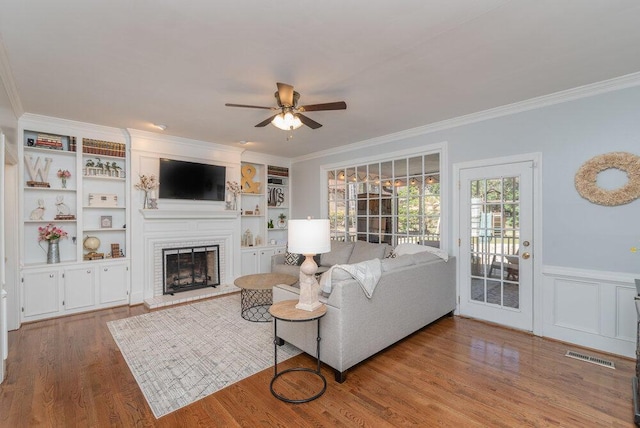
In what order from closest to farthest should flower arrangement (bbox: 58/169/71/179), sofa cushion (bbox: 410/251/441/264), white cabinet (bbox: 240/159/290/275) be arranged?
sofa cushion (bbox: 410/251/441/264)
flower arrangement (bbox: 58/169/71/179)
white cabinet (bbox: 240/159/290/275)

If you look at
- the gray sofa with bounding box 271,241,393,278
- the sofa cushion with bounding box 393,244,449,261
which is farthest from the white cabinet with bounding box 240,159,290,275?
the sofa cushion with bounding box 393,244,449,261

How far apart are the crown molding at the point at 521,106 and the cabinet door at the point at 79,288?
453cm

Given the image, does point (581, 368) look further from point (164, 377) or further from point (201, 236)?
point (201, 236)

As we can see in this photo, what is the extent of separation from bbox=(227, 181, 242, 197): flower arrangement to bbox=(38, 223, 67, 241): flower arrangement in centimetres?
245

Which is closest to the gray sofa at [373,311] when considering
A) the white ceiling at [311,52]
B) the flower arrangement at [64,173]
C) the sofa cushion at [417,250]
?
the sofa cushion at [417,250]

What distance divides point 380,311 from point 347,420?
976mm

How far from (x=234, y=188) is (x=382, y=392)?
13.9ft

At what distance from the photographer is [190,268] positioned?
505cm

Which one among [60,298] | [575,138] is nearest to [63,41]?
[60,298]

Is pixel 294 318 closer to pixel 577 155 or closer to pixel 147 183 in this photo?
pixel 577 155

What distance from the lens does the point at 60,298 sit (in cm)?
386

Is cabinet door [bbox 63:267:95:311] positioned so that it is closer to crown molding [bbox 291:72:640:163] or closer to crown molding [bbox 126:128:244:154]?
crown molding [bbox 126:128:244:154]

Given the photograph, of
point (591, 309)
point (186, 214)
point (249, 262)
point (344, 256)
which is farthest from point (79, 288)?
point (591, 309)

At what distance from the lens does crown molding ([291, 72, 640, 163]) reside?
110 inches
